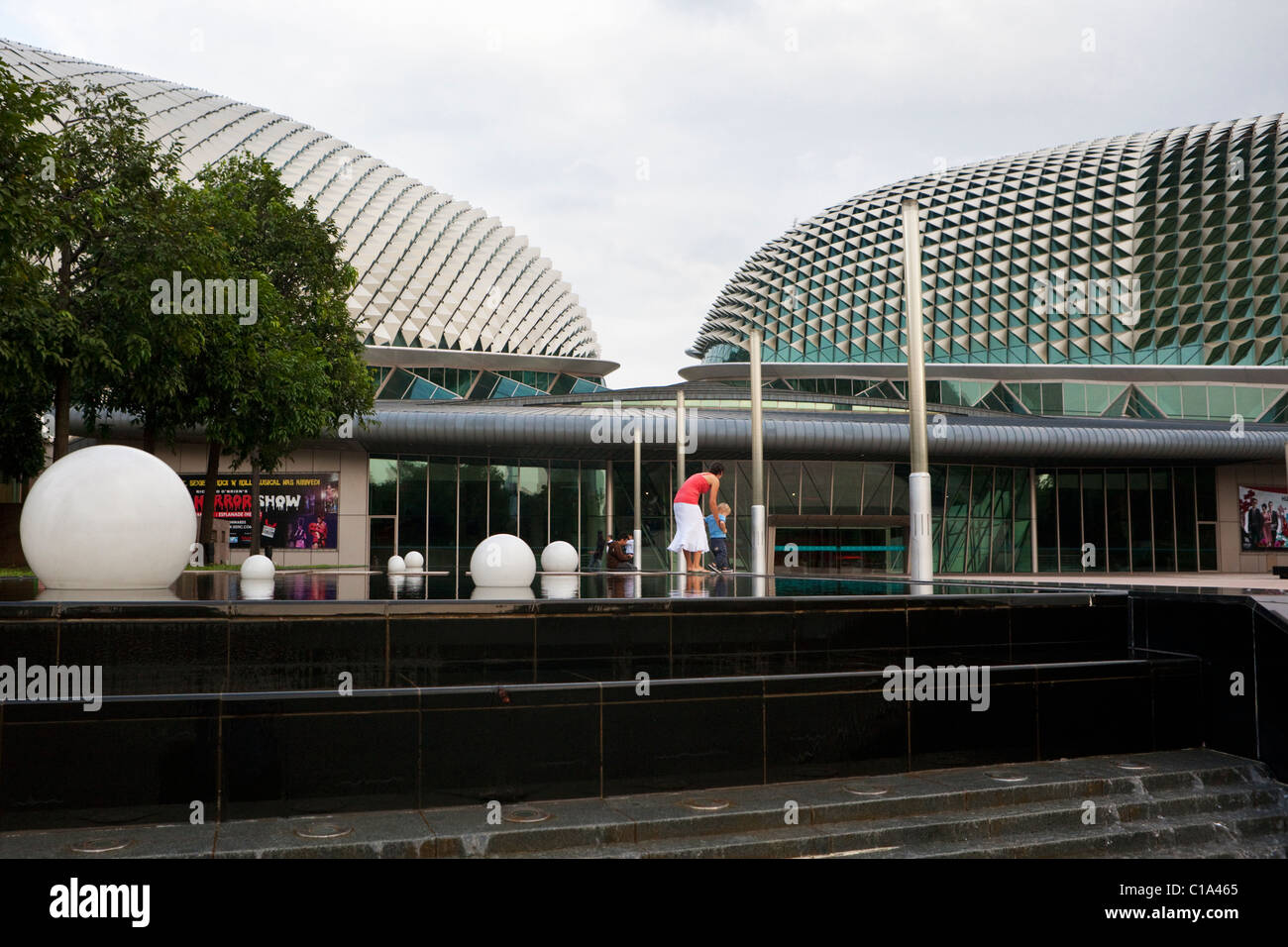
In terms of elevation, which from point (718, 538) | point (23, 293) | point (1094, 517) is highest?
point (23, 293)

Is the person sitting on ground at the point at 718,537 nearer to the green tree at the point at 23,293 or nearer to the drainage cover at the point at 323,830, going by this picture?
the green tree at the point at 23,293

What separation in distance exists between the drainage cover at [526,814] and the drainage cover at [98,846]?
2.08 meters

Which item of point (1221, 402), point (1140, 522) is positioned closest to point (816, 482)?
point (1140, 522)

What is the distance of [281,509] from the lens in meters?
33.2

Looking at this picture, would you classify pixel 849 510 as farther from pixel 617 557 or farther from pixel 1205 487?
pixel 617 557

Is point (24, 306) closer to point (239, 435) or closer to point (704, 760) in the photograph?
point (239, 435)

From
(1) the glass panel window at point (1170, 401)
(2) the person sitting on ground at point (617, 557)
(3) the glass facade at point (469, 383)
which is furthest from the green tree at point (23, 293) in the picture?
(1) the glass panel window at point (1170, 401)

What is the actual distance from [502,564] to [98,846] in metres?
7.63

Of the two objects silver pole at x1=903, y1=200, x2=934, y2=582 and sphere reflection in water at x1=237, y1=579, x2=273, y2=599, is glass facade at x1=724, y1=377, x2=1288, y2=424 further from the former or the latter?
sphere reflection in water at x1=237, y1=579, x2=273, y2=599

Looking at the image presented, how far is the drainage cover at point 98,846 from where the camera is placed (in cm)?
539

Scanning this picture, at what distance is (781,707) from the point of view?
23.8ft

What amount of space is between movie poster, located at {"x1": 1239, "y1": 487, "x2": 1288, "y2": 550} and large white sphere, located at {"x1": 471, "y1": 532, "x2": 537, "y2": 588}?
36.5 metres

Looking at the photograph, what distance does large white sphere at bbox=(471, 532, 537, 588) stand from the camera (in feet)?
42.7
